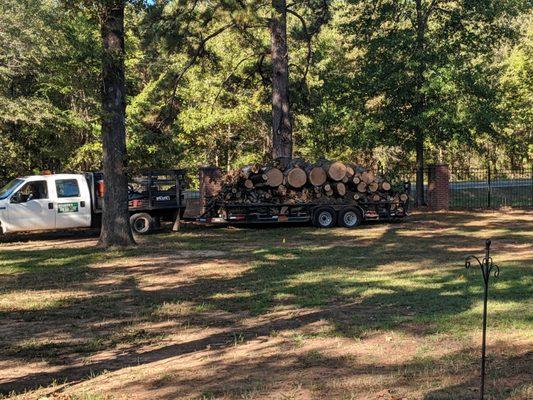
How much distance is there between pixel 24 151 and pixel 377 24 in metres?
16.4

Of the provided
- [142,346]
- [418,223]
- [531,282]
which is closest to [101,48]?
[142,346]

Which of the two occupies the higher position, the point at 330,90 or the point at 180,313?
the point at 330,90

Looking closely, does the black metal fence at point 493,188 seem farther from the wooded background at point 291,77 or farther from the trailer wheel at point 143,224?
the trailer wheel at point 143,224

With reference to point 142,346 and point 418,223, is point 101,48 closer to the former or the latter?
point 142,346

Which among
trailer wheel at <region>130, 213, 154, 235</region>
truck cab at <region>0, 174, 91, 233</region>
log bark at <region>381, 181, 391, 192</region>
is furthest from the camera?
log bark at <region>381, 181, 391, 192</region>

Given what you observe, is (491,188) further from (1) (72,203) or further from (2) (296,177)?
(1) (72,203)

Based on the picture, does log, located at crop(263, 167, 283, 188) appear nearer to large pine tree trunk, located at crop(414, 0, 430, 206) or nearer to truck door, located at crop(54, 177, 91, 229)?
truck door, located at crop(54, 177, 91, 229)

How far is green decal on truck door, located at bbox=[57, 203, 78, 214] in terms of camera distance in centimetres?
1778

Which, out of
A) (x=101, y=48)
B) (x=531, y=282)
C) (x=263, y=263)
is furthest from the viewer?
(x=101, y=48)

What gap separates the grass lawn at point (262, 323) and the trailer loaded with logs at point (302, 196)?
4.45 m

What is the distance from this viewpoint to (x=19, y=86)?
2369 cm

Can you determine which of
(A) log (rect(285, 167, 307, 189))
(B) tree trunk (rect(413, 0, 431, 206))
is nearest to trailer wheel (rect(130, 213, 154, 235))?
(A) log (rect(285, 167, 307, 189))

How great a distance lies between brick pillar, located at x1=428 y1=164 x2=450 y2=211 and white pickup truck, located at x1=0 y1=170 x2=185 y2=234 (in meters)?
12.2

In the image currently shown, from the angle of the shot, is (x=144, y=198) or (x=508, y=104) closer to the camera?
(x=144, y=198)
